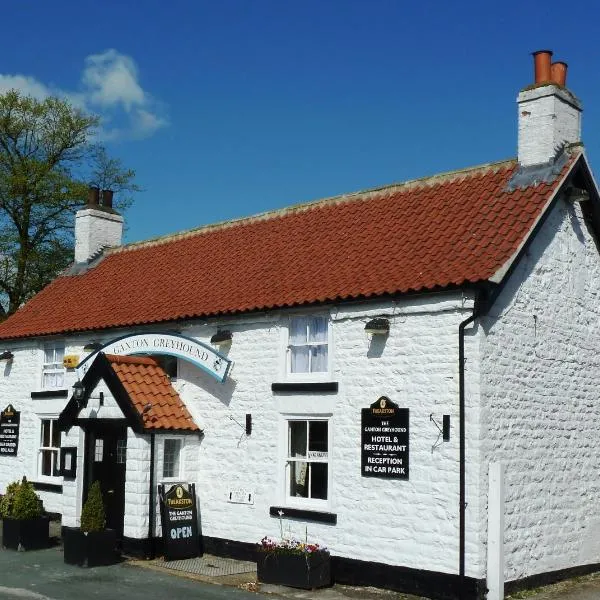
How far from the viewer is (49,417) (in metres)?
19.2

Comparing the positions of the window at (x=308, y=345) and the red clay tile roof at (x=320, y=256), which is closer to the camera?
the red clay tile roof at (x=320, y=256)

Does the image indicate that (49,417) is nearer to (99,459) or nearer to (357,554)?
(99,459)

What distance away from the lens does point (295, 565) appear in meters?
12.5

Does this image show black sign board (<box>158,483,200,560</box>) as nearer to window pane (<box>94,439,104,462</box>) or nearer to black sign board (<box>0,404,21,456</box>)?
window pane (<box>94,439,104,462</box>)

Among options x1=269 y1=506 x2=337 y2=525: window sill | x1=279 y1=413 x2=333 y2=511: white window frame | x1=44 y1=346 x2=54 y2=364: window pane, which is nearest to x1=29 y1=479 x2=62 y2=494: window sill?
x1=44 y1=346 x2=54 y2=364: window pane

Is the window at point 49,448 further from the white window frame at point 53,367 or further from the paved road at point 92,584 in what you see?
the paved road at point 92,584

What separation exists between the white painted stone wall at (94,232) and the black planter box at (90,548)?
33.9 feet

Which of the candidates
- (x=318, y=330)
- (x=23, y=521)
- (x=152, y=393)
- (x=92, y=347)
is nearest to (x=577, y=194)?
(x=318, y=330)

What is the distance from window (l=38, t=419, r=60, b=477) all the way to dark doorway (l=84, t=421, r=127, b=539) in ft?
11.0

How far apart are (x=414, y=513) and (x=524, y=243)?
13.8ft

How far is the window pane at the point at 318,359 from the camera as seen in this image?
45.8ft

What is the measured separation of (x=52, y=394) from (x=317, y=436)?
25.6 ft

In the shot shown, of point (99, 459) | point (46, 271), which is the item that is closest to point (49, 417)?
point (99, 459)

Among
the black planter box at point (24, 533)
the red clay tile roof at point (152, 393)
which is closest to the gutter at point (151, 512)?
the red clay tile roof at point (152, 393)
